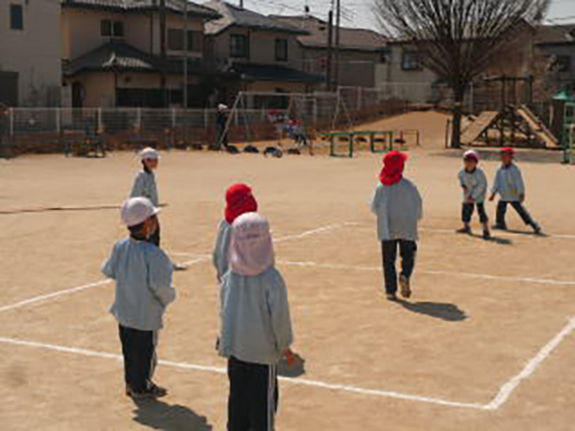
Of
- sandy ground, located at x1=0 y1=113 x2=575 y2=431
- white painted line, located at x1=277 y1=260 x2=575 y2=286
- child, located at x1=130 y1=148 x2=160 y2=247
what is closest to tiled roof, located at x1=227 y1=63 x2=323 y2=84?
sandy ground, located at x1=0 y1=113 x2=575 y2=431

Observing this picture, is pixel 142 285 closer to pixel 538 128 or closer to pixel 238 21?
pixel 538 128

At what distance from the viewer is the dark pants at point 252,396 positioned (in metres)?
4.86

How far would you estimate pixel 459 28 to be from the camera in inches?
1532

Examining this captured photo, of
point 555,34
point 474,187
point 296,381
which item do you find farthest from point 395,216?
point 555,34

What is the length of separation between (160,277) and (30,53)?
1450 inches

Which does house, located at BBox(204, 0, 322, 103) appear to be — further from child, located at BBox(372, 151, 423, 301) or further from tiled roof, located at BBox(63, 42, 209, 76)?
child, located at BBox(372, 151, 423, 301)

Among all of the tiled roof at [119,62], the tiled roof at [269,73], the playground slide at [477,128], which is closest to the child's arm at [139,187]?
the playground slide at [477,128]

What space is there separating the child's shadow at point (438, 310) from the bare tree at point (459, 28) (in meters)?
31.7

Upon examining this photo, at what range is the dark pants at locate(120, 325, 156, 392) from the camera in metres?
6.20

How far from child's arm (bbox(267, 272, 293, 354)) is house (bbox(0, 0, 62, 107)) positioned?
3644cm

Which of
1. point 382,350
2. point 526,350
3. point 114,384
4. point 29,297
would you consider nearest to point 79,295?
point 29,297

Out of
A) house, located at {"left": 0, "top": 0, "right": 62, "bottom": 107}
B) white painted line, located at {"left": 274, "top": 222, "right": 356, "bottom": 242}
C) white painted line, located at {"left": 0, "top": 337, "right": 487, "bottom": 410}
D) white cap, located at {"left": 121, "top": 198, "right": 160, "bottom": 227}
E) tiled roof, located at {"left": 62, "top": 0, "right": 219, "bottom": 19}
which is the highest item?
tiled roof, located at {"left": 62, "top": 0, "right": 219, "bottom": 19}

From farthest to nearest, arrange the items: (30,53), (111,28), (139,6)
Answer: (111,28) < (139,6) < (30,53)

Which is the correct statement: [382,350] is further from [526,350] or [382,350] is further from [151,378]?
[151,378]
